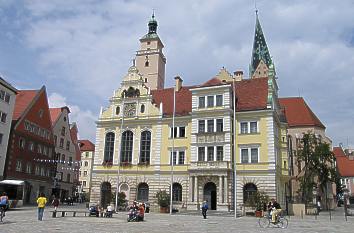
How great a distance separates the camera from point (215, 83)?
52125mm

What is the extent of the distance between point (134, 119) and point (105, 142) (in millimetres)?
5806

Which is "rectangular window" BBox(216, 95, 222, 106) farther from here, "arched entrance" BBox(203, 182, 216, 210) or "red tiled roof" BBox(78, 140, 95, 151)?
"red tiled roof" BBox(78, 140, 95, 151)

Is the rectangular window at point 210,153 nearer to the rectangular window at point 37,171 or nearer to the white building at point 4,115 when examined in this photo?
the white building at point 4,115

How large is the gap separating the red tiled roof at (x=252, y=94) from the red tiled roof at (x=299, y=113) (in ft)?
91.9

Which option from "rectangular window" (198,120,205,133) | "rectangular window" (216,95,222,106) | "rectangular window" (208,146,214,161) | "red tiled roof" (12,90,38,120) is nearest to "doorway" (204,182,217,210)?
"rectangular window" (208,146,214,161)

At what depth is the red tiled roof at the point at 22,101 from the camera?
5819 cm

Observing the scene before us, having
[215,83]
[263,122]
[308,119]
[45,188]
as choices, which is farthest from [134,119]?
[308,119]

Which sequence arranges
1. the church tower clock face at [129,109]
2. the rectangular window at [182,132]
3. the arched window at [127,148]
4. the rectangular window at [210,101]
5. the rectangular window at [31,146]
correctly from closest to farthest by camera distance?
the rectangular window at [210,101], the rectangular window at [182,132], the arched window at [127,148], the church tower clock face at [129,109], the rectangular window at [31,146]

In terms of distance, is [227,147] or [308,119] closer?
[227,147]

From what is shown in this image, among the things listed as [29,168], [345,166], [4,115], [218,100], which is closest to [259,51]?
[345,166]

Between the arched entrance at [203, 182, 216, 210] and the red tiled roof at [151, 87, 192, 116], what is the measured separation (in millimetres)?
10443

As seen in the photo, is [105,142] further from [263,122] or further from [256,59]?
[256,59]

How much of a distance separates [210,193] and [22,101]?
1361 inches

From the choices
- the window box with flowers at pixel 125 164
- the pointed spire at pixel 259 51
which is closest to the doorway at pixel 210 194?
the window box with flowers at pixel 125 164
